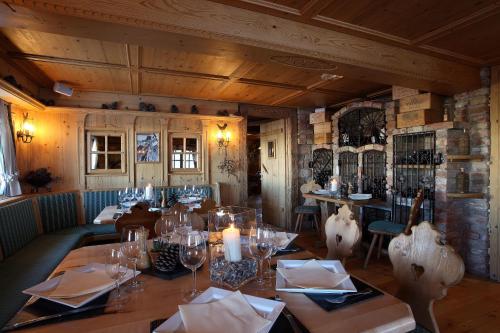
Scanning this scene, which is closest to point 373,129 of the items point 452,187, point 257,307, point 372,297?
point 452,187

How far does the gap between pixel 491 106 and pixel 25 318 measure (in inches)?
170

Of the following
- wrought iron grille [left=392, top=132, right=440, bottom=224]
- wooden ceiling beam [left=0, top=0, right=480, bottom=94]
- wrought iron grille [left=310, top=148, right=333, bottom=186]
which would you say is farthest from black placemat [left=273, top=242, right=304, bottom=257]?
wrought iron grille [left=310, top=148, right=333, bottom=186]

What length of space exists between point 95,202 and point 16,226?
1.42 m

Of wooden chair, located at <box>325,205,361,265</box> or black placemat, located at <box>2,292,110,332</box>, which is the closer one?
black placemat, located at <box>2,292,110,332</box>

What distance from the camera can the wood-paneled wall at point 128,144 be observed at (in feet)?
14.2

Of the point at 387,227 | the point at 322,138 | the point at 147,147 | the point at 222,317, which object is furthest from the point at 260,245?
the point at 322,138

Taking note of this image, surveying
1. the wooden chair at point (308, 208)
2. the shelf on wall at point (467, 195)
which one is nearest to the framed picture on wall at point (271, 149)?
the wooden chair at point (308, 208)

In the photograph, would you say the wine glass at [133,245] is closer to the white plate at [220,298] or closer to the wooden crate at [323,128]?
the white plate at [220,298]

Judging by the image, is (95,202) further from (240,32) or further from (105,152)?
(240,32)

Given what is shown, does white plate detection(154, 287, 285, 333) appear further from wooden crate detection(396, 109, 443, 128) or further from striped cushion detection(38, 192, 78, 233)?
striped cushion detection(38, 192, 78, 233)

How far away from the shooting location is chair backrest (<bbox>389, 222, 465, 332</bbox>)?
127 centimetres

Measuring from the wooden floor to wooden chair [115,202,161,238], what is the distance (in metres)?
2.39

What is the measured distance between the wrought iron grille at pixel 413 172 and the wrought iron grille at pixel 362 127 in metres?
0.42

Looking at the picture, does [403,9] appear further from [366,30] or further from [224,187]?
[224,187]
